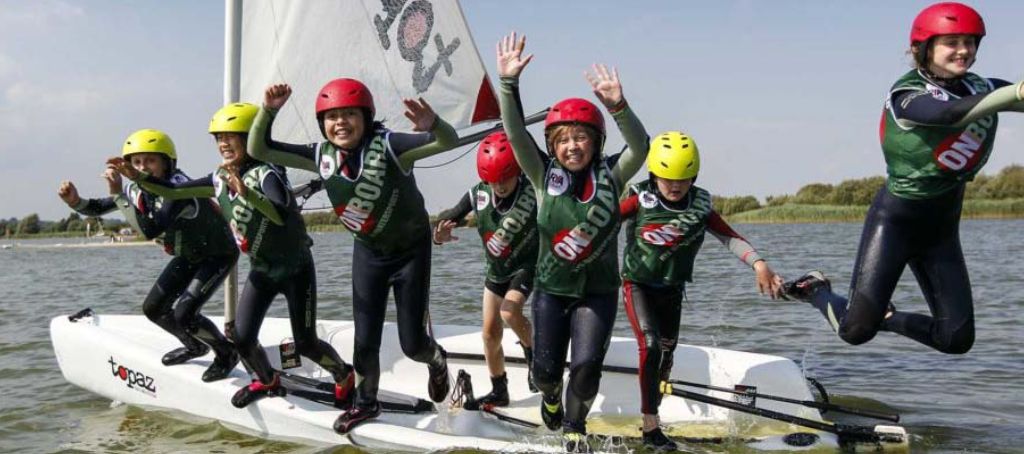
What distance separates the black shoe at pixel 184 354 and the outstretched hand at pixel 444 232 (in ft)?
7.13

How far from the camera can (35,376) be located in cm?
930

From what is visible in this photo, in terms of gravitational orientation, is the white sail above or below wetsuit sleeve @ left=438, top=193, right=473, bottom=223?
above

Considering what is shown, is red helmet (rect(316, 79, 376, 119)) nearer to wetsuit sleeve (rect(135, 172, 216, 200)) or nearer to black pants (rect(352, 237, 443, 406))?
black pants (rect(352, 237, 443, 406))

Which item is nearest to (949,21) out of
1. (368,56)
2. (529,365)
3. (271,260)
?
(529,365)

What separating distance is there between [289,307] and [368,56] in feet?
7.78

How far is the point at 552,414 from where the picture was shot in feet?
17.4

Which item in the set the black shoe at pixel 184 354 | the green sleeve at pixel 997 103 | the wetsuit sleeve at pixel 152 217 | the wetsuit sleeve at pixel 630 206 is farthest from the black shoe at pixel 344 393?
the green sleeve at pixel 997 103

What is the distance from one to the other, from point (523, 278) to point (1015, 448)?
333 cm

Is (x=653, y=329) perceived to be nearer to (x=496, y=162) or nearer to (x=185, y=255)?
(x=496, y=162)

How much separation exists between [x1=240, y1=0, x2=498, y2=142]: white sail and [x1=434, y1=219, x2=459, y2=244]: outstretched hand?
61.0 inches

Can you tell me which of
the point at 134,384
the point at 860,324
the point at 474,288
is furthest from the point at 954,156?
the point at 474,288

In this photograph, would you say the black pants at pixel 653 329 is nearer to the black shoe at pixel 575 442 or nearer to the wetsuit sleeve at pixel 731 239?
the wetsuit sleeve at pixel 731 239

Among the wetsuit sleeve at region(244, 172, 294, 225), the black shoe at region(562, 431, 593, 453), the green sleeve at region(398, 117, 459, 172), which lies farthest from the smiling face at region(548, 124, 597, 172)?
the wetsuit sleeve at region(244, 172, 294, 225)

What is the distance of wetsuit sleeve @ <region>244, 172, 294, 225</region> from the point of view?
221 inches
